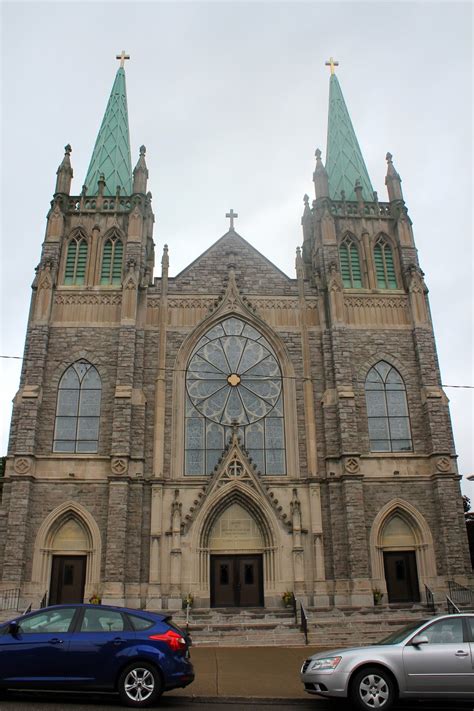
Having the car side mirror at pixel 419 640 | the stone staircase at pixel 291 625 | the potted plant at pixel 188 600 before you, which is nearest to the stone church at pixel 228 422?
the potted plant at pixel 188 600

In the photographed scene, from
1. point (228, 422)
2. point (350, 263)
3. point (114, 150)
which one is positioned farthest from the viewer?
point (114, 150)

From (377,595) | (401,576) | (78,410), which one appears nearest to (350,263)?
(401,576)

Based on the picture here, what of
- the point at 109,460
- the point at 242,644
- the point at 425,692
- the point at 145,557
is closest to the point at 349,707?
the point at 425,692

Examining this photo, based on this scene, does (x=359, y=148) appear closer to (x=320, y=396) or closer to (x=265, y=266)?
(x=265, y=266)

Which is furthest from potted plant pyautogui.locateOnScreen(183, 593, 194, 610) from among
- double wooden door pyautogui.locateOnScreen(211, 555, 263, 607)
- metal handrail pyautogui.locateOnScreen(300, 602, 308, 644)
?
metal handrail pyautogui.locateOnScreen(300, 602, 308, 644)

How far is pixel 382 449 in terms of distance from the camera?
74.1 feet

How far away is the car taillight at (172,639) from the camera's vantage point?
8.44m

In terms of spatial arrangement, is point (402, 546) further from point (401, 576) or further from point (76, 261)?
point (76, 261)

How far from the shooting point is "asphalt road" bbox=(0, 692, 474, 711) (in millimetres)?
7930

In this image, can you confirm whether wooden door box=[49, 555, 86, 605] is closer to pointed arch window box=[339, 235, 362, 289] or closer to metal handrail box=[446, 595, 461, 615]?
metal handrail box=[446, 595, 461, 615]

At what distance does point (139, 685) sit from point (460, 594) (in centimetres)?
1509

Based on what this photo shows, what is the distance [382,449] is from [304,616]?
7.43 metres

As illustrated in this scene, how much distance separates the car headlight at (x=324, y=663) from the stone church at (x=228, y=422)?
12004 millimetres

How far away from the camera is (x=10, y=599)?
19.0 meters
